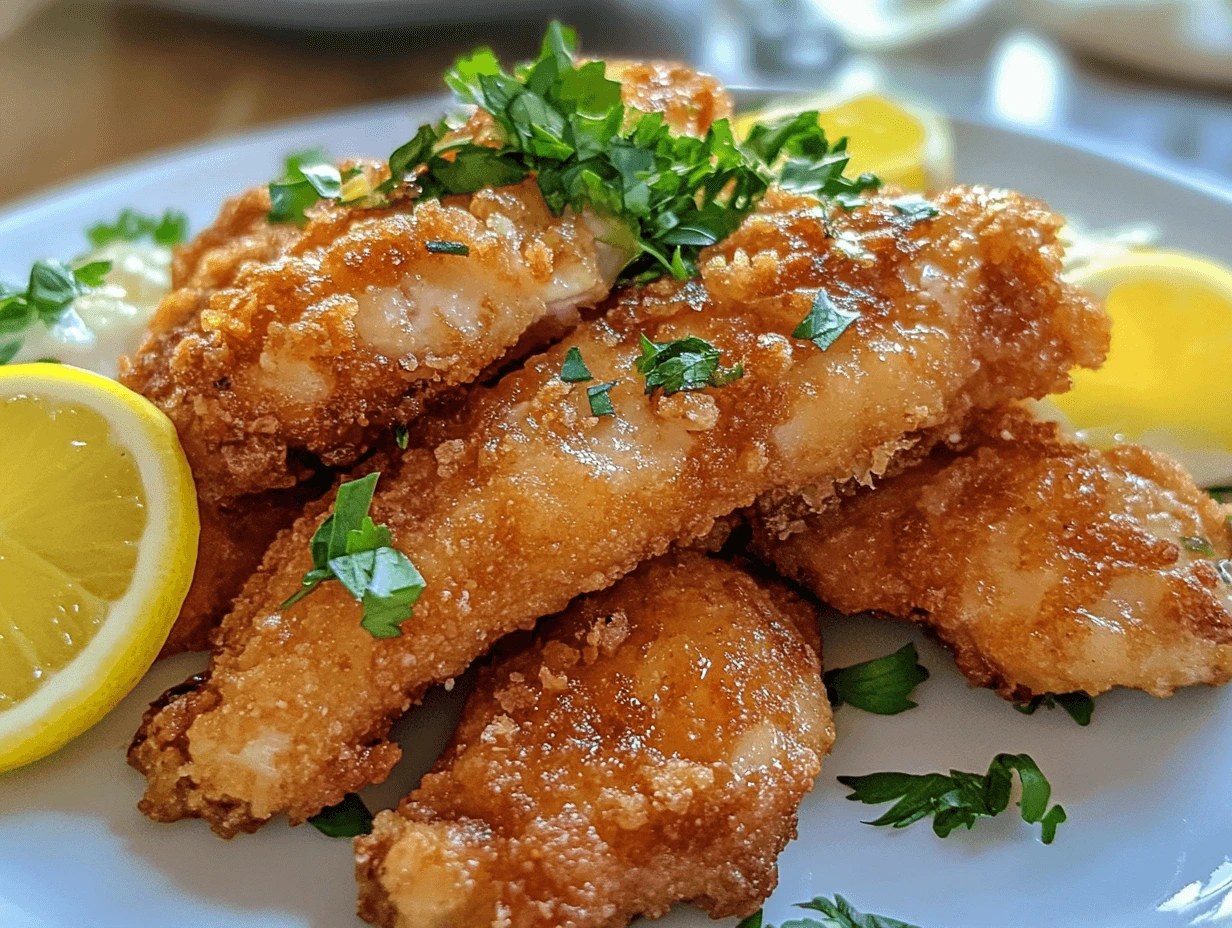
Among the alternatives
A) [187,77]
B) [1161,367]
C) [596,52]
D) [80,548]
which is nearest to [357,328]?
[80,548]

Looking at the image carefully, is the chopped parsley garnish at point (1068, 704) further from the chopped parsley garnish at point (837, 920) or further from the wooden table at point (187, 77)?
the wooden table at point (187, 77)

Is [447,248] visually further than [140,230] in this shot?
No

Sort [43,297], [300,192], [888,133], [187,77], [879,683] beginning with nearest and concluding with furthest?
[879,683] → [300,192] → [43,297] → [888,133] → [187,77]

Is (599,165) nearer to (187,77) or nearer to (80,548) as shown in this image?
(80,548)

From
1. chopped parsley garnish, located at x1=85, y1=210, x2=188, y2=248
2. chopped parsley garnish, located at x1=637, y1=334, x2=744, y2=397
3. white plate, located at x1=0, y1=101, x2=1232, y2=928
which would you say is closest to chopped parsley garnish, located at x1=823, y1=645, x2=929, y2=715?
white plate, located at x1=0, y1=101, x2=1232, y2=928

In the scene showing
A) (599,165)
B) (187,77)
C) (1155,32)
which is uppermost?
(599,165)

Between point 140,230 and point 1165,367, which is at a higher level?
point 1165,367

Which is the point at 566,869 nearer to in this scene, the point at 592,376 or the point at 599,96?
the point at 592,376

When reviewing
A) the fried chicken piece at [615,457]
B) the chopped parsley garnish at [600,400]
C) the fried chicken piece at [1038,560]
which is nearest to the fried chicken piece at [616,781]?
the fried chicken piece at [615,457]
